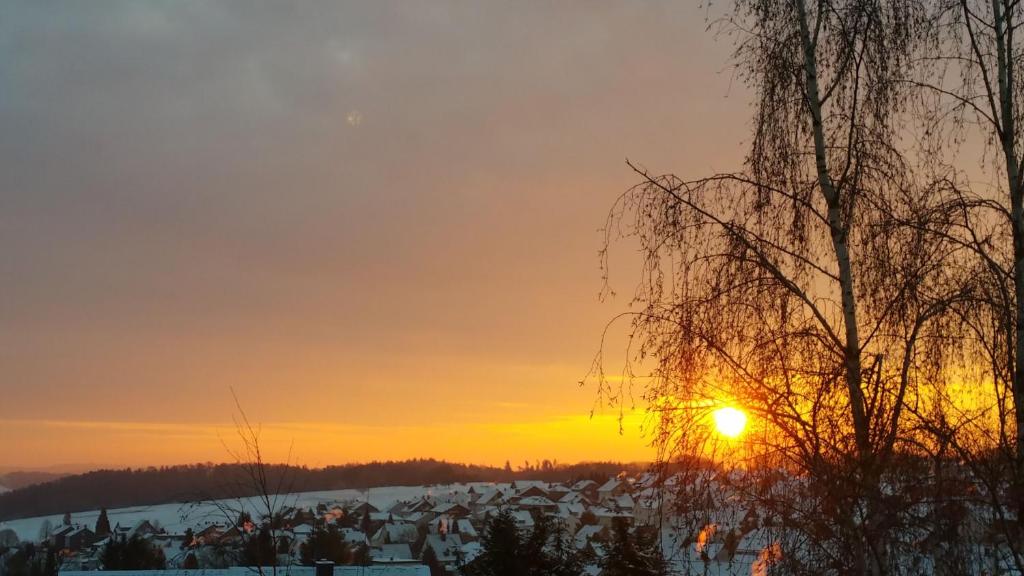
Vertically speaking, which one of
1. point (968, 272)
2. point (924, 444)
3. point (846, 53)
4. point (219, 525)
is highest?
point (846, 53)

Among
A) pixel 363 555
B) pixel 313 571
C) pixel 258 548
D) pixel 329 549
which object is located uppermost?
pixel 258 548

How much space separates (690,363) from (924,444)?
1794 mm

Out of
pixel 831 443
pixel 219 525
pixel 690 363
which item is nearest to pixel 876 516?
pixel 831 443

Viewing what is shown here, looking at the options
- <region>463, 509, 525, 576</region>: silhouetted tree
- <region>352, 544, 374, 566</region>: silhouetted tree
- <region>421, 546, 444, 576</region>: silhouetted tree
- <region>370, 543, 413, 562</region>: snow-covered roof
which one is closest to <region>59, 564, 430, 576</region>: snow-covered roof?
<region>352, 544, 374, 566</region>: silhouetted tree

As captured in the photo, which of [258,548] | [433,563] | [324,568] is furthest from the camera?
[433,563]

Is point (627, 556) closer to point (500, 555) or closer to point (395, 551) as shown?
point (500, 555)

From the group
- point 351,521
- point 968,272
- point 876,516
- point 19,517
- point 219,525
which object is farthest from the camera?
point 19,517

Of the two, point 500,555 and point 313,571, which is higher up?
point 500,555

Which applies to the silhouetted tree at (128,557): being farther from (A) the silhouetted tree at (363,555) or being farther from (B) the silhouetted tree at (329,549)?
(A) the silhouetted tree at (363,555)

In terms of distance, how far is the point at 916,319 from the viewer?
5.75m

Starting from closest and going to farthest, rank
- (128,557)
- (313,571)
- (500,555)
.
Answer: (500,555)
(313,571)
(128,557)

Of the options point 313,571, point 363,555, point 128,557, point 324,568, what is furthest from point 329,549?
point 363,555

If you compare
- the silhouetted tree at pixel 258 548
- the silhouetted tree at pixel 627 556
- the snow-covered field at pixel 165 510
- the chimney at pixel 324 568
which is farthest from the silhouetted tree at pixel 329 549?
the silhouetted tree at pixel 258 548

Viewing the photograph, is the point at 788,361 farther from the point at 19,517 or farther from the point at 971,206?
the point at 19,517
